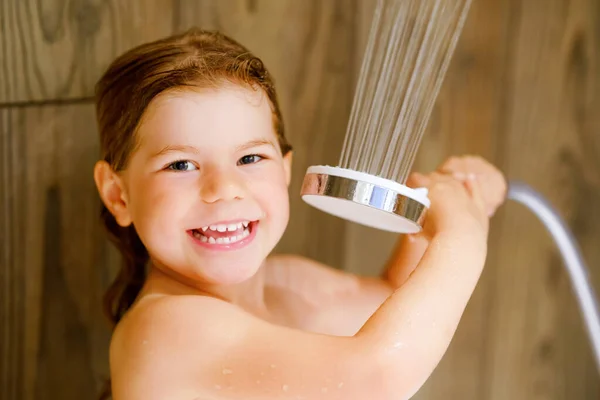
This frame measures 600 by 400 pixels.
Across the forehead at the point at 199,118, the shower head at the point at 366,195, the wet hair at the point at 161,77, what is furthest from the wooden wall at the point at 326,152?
the shower head at the point at 366,195

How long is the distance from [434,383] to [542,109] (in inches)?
19.3

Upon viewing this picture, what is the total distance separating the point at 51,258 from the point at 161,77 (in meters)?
0.39

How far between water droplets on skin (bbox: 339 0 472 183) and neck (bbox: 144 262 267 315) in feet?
0.68

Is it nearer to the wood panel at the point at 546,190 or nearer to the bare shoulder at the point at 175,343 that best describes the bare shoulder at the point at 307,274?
the bare shoulder at the point at 175,343

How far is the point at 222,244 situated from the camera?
0.77 metres

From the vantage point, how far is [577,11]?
1.19 metres

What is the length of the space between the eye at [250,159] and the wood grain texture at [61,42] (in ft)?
1.02

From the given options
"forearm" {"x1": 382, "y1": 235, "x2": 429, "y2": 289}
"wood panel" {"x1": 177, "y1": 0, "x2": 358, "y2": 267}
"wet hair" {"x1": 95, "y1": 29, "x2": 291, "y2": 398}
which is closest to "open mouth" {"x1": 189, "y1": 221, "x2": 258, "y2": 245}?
"wet hair" {"x1": 95, "y1": 29, "x2": 291, "y2": 398}

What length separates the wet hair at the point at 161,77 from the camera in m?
0.75

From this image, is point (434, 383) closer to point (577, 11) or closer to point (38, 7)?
point (577, 11)

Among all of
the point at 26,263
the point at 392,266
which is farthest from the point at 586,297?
the point at 26,263

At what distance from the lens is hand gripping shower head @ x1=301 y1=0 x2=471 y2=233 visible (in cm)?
71

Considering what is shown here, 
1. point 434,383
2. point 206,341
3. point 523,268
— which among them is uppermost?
point 206,341

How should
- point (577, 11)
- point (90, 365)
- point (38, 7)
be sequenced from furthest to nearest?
1. point (577, 11)
2. point (90, 365)
3. point (38, 7)
